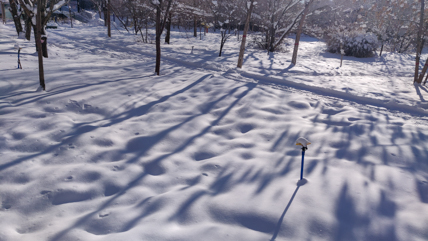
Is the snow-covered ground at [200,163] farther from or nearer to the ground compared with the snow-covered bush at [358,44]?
nearer to the ground

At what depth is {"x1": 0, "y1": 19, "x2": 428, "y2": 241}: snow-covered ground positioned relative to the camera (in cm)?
297

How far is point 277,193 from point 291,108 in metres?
3.91

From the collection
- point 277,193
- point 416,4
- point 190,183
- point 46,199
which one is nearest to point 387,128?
point 277,193

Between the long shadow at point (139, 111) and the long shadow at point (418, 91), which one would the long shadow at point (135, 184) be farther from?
the long shadow at point (418, 91)

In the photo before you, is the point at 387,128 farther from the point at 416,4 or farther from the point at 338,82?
the point at 416,4

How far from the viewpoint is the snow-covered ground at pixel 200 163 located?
2971 millimetres

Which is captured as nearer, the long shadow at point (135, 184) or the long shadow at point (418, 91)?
the long shadow at point (135, 184)

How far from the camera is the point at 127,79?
8469 millimetres

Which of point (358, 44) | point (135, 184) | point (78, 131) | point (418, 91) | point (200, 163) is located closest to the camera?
point (135, 184)

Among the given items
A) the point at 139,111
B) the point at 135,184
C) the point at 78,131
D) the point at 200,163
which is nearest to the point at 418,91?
the point at 200,163

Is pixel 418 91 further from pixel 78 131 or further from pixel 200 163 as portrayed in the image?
pixel 78 131

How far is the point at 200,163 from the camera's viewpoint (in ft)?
14.1

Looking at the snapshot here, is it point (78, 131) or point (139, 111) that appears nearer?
point (78, 131)

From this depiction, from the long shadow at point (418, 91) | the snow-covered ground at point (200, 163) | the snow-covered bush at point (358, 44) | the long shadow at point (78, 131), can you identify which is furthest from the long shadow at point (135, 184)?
the snow-covered bush at point (358, 44)
